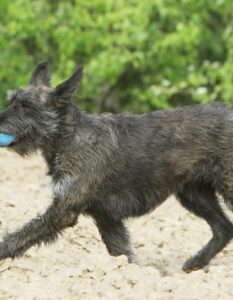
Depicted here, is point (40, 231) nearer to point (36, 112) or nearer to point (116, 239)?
point (116, 239)

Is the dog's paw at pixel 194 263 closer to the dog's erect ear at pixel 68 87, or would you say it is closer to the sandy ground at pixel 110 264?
the sandy ground at pixel 110 264

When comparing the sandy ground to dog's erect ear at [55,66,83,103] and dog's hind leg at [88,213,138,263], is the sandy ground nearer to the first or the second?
dog's hind leg at [88,213,138,263]

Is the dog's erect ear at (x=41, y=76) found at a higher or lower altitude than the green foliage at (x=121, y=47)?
higher

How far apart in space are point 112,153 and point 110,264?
1.12m

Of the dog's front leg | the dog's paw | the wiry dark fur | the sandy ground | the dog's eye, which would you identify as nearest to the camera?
the sandy ground

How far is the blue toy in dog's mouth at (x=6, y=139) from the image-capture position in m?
7.85

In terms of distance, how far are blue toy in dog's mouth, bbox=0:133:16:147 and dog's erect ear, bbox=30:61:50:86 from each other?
0.67m

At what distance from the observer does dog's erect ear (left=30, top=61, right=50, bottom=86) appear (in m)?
8.34

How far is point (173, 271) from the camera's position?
855 centimetres

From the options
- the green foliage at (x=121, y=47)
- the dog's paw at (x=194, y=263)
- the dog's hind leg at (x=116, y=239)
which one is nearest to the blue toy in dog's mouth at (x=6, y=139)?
the dog's hind leg at (x=116, y=239)

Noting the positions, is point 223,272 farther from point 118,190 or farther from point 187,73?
point 187,73

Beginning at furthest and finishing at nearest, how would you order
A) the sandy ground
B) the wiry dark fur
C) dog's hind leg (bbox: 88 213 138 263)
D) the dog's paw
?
the dog's paw < dog's hind leg (bbox: 88 213 138 263) < the wiry dark fur < the sandy ground

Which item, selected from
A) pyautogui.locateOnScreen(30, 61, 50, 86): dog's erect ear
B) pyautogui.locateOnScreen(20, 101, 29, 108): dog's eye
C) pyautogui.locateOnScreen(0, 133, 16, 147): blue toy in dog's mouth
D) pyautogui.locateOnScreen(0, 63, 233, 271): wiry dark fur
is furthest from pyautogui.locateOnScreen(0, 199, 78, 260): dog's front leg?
pyautogui.locateOnScreen(30, 61, 50, 86): dog's erect ear

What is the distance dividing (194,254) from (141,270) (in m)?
2.14
